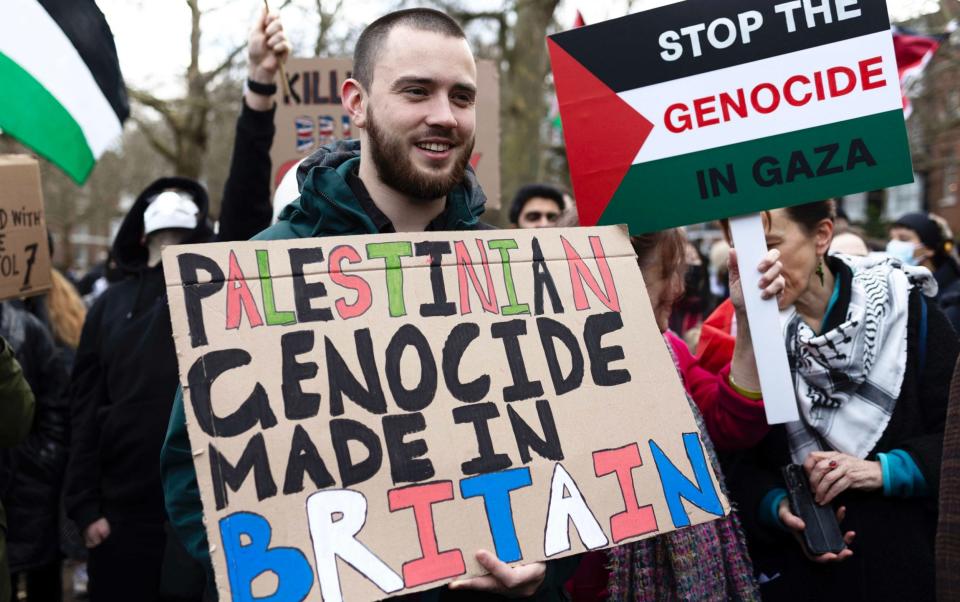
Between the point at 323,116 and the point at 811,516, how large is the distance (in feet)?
10.6

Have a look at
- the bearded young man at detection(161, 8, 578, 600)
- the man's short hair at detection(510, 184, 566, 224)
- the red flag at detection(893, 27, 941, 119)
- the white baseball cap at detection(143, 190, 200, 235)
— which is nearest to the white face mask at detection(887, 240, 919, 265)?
the red flag at detection(893, 27, 941, 119)

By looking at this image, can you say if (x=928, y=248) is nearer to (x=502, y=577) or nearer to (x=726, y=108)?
(x=726, y=108)

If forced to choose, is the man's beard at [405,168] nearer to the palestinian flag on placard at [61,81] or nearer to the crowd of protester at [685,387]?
the crowd of protester at [685,387]

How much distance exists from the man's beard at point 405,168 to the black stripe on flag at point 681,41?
51cm

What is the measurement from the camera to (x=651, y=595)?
2311 millimetres

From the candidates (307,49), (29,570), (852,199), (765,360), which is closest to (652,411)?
(765,360)

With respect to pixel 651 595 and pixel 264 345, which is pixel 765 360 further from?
pixel 264 345

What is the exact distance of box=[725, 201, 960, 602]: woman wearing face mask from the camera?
230 cm

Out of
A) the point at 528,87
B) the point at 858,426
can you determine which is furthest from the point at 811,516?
the point at 528,87

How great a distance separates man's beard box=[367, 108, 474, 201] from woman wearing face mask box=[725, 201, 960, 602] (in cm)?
97

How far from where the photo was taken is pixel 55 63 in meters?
2.81

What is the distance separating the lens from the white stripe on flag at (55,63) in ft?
8.89

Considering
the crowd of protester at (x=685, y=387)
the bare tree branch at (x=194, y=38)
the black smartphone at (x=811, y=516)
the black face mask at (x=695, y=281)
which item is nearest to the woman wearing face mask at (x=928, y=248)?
the black face mask at (x=695, y=281)

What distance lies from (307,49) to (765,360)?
59.9 ft
